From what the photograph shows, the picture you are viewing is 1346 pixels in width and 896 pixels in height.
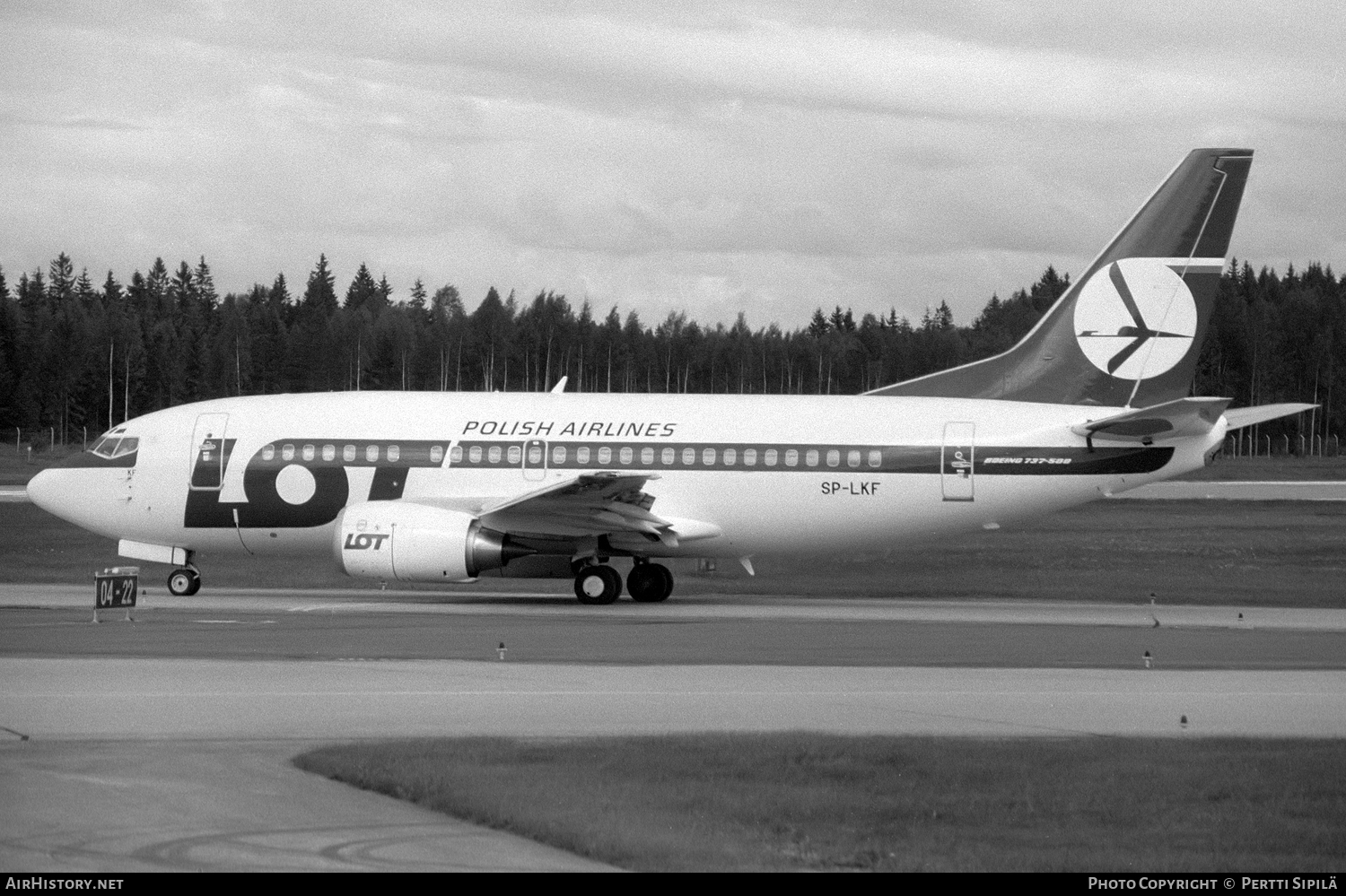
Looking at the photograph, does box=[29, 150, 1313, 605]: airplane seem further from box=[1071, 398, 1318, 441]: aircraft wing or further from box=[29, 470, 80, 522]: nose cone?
box=[29, 470, 80, 522]: nose cone

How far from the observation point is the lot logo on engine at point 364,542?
26906 mm

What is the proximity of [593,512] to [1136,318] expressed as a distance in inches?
382

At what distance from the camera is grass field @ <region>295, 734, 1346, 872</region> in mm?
9312

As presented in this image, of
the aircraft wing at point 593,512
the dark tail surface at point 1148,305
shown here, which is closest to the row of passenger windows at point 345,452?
the aircraft wing at point 593,512

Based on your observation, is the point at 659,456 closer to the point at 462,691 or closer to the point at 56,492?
the point at 56,492

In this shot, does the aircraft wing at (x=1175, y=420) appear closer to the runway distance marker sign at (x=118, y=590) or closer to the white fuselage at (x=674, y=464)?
the white fuselage at (x=674, y=464)

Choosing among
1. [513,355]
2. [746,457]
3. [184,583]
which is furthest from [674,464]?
[513,355]

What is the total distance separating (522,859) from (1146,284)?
21.7 m

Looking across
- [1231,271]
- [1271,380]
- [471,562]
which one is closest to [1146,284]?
[471,562]

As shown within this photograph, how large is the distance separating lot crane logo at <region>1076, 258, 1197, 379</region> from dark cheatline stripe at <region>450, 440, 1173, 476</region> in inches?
91.2

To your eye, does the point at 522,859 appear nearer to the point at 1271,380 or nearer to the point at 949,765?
the point at 949,765

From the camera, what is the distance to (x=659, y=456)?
2867cm

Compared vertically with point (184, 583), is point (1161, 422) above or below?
above

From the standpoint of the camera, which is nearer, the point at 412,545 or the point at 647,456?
the point at 412,545
